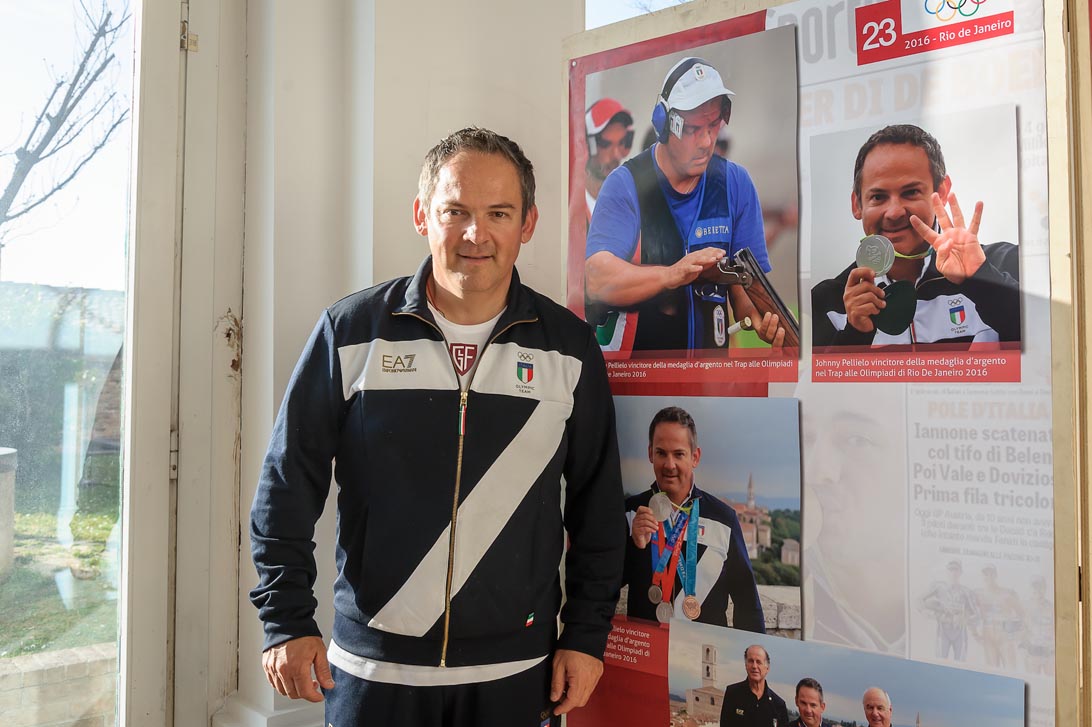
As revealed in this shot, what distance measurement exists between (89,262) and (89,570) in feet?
2.26

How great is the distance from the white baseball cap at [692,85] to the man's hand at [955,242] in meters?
0.47

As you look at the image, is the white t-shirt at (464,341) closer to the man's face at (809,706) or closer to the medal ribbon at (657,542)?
the medal ribbon at (657,542)

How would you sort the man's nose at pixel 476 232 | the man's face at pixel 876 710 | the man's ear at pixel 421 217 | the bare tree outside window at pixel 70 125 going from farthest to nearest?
the bare tree outside window at pixel 70 125 < the man's ear at pixel 421 217 < the man's nose at pixel 476 232 < the man's face at pixel 876 710

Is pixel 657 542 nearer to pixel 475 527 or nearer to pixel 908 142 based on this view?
pixel 475 527

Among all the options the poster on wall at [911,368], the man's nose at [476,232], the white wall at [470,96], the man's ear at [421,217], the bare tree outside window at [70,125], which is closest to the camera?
the poster on wall at [911,368]

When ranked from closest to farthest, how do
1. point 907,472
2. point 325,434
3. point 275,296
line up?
point 907,472
point 325,434
point 275,296

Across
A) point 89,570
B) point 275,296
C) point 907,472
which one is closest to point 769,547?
point 907,472

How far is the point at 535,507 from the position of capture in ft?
5.04

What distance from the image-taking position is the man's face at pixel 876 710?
140 cm

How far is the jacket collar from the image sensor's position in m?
1.54

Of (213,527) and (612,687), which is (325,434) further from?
(612,687)

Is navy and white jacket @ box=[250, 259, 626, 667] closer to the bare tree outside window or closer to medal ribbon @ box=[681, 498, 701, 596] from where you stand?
medal ribbon @ box=[681, 498, 701, 596]

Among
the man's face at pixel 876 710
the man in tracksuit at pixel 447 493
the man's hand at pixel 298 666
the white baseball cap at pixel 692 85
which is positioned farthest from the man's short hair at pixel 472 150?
the man's face at pixel 876 710

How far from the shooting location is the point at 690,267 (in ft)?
5.43
